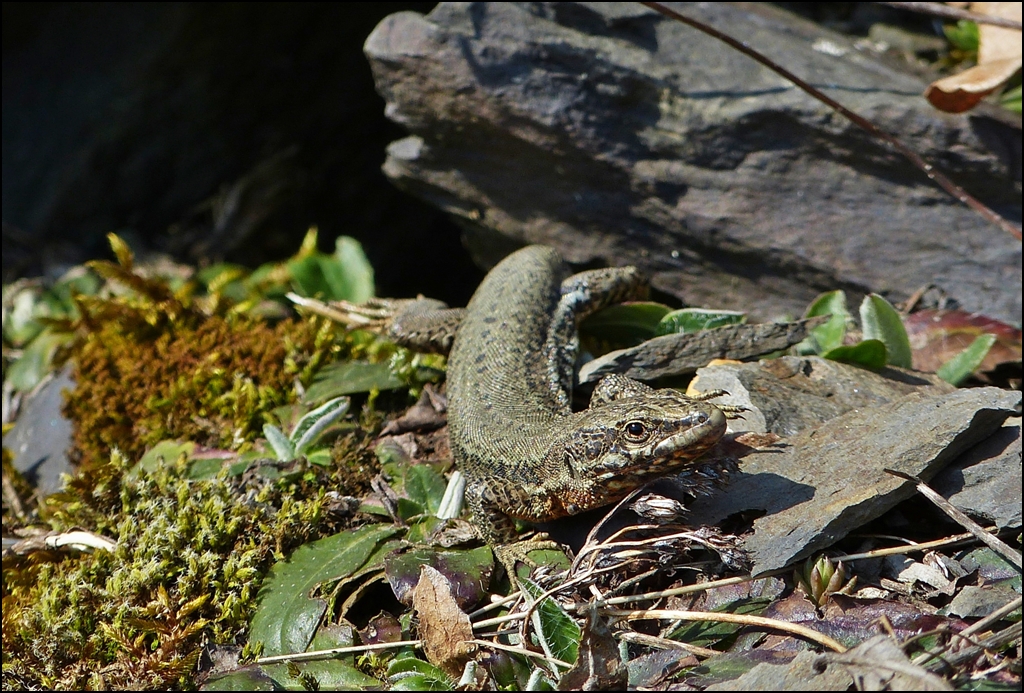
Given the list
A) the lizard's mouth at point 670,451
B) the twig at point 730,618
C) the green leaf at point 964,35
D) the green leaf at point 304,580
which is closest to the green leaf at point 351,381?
the green leaf at point 304,580


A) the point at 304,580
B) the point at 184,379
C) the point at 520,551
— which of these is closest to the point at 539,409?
the point at 520,551

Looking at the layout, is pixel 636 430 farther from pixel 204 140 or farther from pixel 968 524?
pixel 204 140

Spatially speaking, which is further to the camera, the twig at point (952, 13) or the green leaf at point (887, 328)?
the twig at point (952, 13)

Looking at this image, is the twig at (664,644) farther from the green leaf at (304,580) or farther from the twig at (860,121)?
the twig at (860,121)

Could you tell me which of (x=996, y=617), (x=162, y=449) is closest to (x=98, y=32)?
(x=162, y=449)

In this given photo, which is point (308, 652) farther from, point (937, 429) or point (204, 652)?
point (937, 429)

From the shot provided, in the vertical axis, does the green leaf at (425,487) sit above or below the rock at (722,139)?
below
